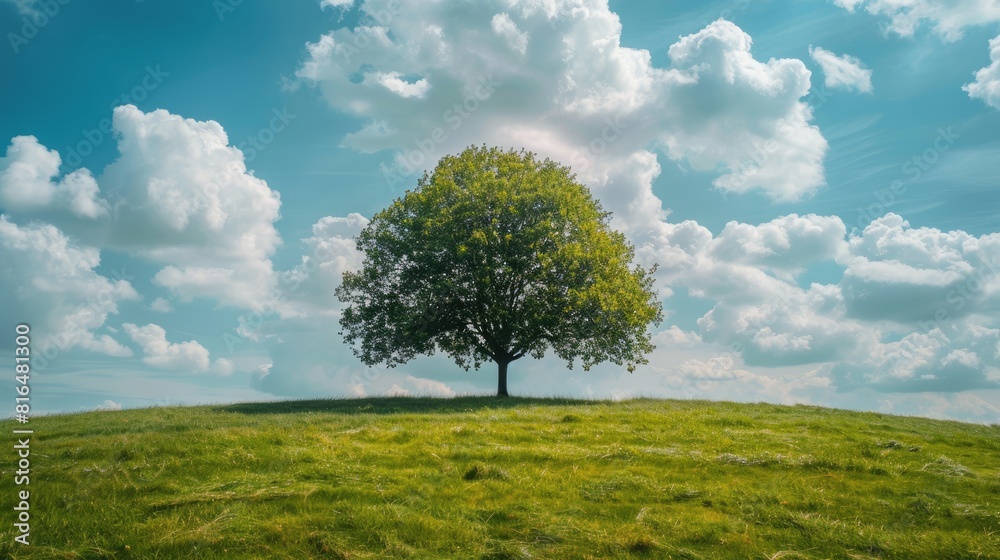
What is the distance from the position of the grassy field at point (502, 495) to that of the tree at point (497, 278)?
18.2 metres

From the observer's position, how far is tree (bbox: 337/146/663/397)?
37.2 metres

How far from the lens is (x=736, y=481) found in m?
13.9

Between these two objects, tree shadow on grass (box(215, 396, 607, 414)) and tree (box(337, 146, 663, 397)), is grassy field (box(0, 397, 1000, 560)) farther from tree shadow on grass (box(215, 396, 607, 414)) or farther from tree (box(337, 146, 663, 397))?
tree (box(337, 146, 663, 397))

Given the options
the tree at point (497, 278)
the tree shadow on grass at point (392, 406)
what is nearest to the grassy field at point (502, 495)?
the tree shadow on grass at point (392, 406)

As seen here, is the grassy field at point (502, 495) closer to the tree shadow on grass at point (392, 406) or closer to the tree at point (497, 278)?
the tree shadow on grass at point (392, 406)

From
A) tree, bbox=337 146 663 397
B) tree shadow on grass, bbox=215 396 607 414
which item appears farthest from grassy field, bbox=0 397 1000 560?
tree, bbox=337 146 663 397

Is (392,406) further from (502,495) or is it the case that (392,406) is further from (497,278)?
(502,495)

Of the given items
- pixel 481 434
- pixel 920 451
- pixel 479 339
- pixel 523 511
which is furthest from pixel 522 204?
pixel 523 511

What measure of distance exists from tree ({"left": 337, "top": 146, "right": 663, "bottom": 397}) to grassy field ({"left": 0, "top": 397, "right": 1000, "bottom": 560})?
59.8 feet

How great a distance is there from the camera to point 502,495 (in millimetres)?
12570

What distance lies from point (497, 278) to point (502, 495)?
84.5 ft

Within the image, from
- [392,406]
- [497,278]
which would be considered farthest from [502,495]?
[497,278]

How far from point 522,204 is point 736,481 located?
88.8 feet

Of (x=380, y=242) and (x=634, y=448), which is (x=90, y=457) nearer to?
(x=634, y=448)
